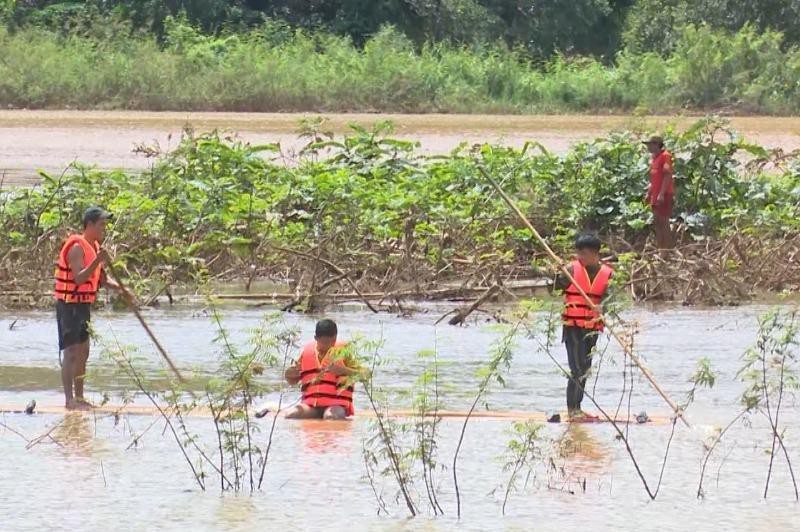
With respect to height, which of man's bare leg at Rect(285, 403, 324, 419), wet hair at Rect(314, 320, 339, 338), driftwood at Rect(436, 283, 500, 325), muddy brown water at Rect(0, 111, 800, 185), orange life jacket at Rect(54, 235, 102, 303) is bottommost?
muddy brown water at Rect(0, 111, 800, 185)

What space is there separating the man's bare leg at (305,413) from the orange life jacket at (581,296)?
171 cm

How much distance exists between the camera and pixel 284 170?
19.4 metres

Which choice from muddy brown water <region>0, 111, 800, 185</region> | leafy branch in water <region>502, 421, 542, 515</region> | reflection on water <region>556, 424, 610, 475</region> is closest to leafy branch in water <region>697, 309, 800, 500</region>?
reflection on water <region>556, 424, 610, 475</region>

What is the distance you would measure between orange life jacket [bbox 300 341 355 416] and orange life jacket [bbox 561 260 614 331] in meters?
1.47

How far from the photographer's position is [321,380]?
11.5 metres

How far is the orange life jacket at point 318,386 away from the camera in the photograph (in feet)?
37.2

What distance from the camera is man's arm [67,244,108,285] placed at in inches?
449

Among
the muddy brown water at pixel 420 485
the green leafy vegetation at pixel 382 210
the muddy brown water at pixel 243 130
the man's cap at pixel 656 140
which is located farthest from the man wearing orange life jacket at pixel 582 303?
the muddy brown water at pixel 243 130

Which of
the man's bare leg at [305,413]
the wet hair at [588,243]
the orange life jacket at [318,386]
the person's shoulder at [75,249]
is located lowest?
the man's bare leg at [305,413]

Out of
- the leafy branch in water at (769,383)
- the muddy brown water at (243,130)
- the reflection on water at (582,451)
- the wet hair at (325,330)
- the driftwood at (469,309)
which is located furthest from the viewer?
the muddy brown water at (243,130)

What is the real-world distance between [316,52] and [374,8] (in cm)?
360

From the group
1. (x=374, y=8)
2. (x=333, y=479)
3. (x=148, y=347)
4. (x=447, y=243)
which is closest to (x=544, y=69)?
(x=374, y=8)

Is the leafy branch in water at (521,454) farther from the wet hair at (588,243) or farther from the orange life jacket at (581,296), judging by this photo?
the wet hair at (588,243)

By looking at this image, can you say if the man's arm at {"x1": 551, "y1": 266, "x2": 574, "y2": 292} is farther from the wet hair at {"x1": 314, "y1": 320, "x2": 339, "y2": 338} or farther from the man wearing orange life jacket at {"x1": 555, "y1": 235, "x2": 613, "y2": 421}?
the wet hair at {"x1": 314, "y1": 320, "x2": 339, "y2": 338}
